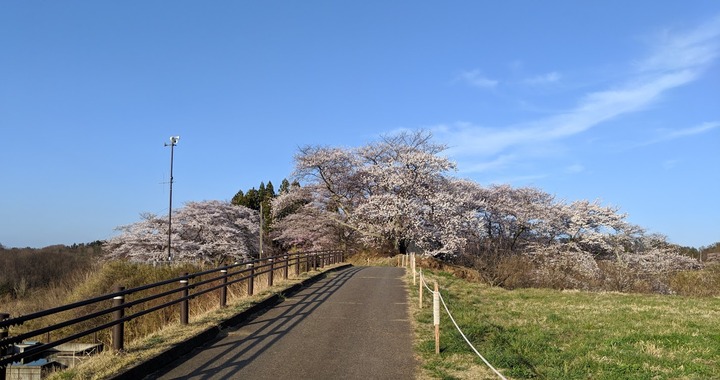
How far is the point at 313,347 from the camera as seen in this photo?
29.3 feet

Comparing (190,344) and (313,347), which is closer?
(190,344)

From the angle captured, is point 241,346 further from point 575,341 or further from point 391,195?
point 391,195

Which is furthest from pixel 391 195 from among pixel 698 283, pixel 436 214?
pixel 698 283

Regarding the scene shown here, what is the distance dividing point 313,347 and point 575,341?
17.1 feet

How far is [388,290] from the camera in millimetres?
18406

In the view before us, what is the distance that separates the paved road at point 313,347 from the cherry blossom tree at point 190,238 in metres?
33.9

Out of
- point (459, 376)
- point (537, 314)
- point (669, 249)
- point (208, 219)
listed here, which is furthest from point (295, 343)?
point (208, 219)

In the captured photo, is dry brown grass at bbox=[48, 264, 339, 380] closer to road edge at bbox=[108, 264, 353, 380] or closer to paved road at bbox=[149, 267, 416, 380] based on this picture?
road edge at bbox=[108, 264, 353, 380]

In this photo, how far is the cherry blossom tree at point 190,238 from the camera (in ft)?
152

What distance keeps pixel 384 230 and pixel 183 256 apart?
18218 mm

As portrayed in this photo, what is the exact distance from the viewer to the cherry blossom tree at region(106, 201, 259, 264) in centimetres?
4626

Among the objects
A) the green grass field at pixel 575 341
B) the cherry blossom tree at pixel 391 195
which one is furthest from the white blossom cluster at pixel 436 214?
the green grass field at pixel 575 341

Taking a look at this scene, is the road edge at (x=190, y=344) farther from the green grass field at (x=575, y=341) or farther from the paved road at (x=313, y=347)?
the green grass field at (x=575, y=341)

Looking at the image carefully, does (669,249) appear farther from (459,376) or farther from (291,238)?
(459,376)
